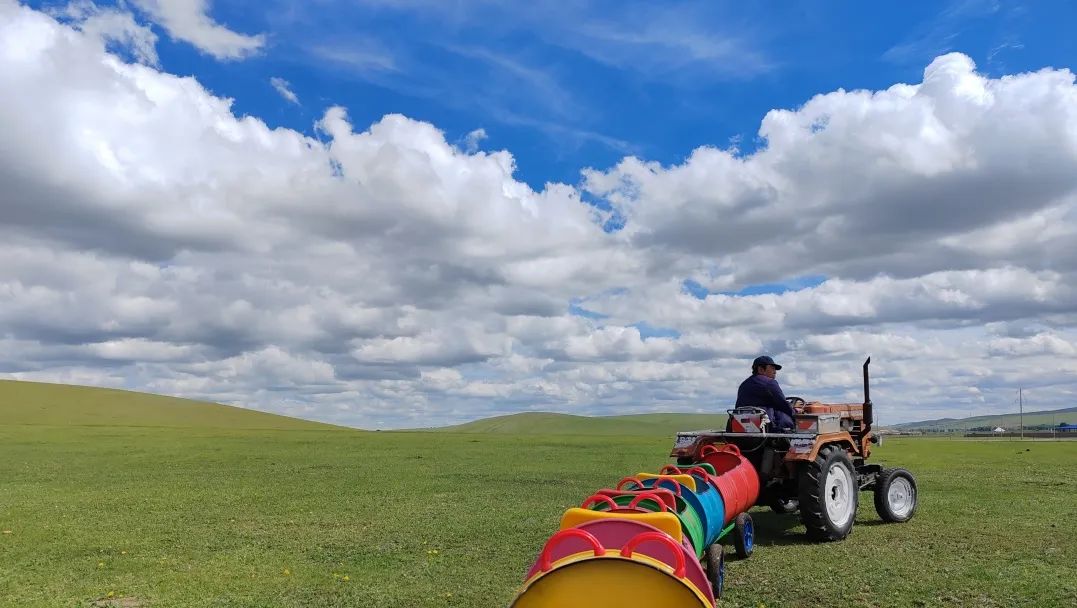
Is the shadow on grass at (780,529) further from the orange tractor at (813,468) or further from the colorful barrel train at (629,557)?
the colorful barrel train at (629,557)

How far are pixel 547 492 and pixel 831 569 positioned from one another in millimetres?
9874

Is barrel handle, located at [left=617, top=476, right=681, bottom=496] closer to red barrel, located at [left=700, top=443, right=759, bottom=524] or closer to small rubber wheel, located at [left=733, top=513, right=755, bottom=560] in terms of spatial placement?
red barrel, located at [left=700, top=443, right=759, bottom=524]

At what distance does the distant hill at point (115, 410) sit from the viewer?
98.6m

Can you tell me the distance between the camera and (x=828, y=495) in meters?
11.6

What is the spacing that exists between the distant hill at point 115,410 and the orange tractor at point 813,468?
9330 cm

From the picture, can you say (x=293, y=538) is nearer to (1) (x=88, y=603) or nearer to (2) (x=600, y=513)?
(1) (x=88, y=603)

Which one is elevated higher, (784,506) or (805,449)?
(805,449)

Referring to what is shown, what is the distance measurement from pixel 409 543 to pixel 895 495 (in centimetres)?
844

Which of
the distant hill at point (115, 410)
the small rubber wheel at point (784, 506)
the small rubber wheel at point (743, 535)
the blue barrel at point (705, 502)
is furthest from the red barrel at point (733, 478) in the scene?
the distant hill at point (115, 410)

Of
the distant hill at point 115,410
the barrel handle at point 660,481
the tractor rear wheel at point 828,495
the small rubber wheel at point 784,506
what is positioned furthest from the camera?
the distant hill at point 115,410

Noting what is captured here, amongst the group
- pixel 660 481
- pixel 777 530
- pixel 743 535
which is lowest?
pixel 777 530

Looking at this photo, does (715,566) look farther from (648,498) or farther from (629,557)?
(629,557)

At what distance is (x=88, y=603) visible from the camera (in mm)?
8352

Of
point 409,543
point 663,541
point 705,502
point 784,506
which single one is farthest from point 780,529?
point 663,541
